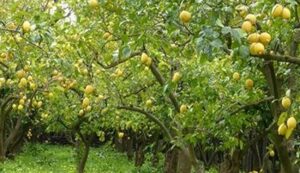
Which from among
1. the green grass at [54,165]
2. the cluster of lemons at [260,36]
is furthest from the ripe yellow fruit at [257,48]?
the green grass at [54,165]

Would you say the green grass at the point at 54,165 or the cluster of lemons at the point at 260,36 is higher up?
the green grass at the point at 54,165

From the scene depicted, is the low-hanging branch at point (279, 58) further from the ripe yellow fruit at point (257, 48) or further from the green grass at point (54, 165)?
the green grass at point (54, 165)

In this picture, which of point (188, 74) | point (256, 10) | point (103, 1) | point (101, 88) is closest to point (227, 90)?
point (188, 74)

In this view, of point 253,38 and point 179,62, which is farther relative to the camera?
point 179,62

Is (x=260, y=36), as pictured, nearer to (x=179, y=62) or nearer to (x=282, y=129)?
(x=282, y=129)

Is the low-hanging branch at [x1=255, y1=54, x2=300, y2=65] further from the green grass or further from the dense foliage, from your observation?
the green grass

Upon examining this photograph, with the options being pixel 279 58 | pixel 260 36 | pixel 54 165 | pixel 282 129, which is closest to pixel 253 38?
pixel 260 36

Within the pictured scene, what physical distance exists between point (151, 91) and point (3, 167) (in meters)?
8.47

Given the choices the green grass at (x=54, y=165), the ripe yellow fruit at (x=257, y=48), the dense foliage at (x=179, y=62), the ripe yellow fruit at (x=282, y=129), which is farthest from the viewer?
the green grass at (x=54, y=165)

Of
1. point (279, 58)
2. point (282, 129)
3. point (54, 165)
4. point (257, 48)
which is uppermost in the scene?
point (54, 165)

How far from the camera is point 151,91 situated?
1074 cm

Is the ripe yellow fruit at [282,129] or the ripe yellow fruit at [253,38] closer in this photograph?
the ripe yellow fruit at [253,38]

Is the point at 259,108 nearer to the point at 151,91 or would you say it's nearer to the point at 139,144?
the point at 151,91

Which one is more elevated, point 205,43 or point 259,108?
point 259,108
